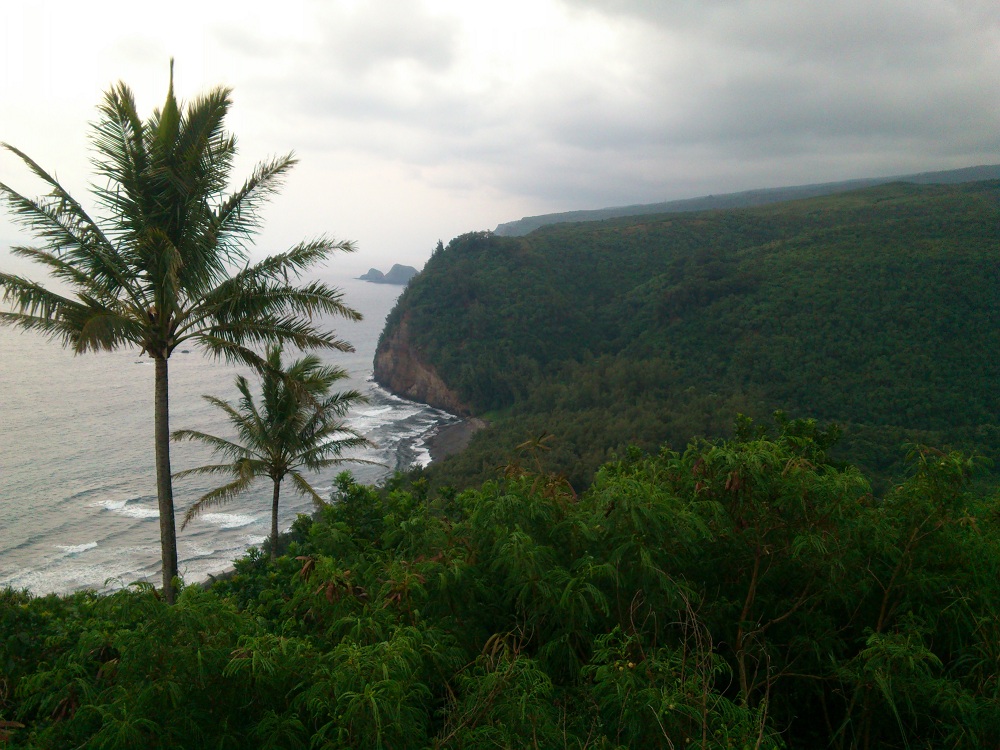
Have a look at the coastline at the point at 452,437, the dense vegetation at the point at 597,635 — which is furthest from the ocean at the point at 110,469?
the dense vegetation at the point at 597,635

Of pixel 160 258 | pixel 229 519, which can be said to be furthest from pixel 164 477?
pixel 229 519

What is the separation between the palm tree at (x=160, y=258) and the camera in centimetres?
694

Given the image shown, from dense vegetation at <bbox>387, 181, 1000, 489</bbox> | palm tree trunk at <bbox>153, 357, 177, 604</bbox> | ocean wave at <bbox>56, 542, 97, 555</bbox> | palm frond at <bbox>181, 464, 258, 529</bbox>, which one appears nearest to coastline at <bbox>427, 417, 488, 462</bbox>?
dense vegetation at <bbox>387, 181, 1000, 489</bbox>

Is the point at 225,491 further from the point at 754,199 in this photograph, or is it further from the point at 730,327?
the point at 754,199

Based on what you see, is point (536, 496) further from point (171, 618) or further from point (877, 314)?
point (877, 314)

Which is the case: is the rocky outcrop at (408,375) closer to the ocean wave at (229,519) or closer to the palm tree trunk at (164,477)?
the ocean wave at (229,519)

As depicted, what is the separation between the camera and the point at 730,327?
5034cm

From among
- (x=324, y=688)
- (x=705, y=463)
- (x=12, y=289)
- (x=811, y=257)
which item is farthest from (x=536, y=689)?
(x=811, y=257)

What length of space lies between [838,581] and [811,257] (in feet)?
189

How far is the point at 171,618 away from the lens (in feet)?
9.89

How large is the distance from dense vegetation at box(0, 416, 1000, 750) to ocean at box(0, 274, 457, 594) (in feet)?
35.0

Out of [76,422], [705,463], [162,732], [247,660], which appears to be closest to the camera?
[162,732]

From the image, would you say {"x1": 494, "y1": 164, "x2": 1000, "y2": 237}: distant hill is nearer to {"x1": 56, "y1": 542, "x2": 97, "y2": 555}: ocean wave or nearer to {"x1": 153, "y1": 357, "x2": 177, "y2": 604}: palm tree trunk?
{"x1": 56, "y1": 542, "x2": 97, "y2": 555}: ocean wave

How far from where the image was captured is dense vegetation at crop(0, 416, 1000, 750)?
2.76 metres
